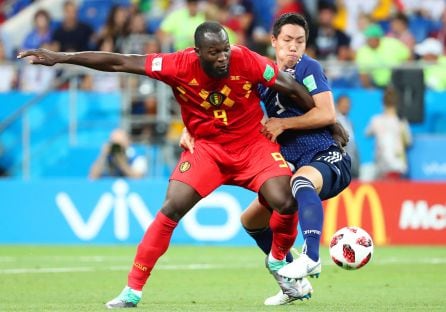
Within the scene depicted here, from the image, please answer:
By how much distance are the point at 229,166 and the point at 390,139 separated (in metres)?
8.75

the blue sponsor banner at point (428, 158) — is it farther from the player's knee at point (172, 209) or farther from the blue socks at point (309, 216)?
the player's knee at point (172, 209)

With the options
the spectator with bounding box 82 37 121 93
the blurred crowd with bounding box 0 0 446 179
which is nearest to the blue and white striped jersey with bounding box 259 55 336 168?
the blurred crowd with bounding box 0 0 446 179

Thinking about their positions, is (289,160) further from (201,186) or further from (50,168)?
(50,168)

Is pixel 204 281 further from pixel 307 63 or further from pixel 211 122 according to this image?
pixel 307 63

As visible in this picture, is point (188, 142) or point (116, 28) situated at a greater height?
point (116, 28)

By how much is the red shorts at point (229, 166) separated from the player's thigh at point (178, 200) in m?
0.06

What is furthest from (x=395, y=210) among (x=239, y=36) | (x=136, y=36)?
(x=136, y=36)

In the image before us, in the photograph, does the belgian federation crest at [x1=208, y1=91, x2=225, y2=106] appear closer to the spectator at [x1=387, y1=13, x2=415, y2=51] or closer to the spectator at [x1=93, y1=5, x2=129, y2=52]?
the spectator at [x1=93, y1=5, x2=129, y2=52]

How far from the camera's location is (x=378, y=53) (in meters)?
18.7

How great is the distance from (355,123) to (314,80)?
9.14 meters

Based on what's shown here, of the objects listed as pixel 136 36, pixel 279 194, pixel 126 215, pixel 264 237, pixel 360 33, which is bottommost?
pixel 126 215

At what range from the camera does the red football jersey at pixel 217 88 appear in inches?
334

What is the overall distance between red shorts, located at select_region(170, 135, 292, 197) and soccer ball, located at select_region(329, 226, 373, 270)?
2.18ft

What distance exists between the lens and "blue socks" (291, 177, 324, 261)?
8.27 m
